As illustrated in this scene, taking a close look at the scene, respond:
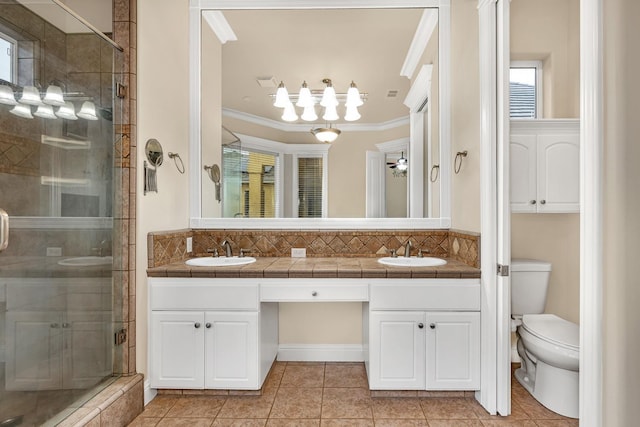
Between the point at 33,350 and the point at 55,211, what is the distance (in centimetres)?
62

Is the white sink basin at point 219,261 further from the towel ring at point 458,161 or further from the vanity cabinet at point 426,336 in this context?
the towel ring at point 458,161

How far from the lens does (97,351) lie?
6.29 feet

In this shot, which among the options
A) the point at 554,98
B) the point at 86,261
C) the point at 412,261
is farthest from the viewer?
the point at 554,98

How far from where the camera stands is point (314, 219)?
2.75 meters

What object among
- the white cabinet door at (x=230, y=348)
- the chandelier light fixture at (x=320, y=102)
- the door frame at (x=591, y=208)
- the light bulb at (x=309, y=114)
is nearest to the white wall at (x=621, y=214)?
the door frame at (x=591, y=208)

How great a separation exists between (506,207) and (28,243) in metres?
2.32

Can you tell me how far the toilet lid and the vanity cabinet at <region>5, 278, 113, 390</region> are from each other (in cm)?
245

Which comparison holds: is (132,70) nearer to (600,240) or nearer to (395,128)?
(395,128)

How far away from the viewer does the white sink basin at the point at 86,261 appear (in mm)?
1742

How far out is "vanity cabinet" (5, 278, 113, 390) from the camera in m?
1.50

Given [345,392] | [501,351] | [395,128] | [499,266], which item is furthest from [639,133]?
[345,392]

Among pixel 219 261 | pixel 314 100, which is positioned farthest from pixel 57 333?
pixel 314 100

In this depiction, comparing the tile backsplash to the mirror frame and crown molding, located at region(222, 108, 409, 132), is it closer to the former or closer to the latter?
the mirror frame

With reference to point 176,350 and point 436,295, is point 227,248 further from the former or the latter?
point 436,295
